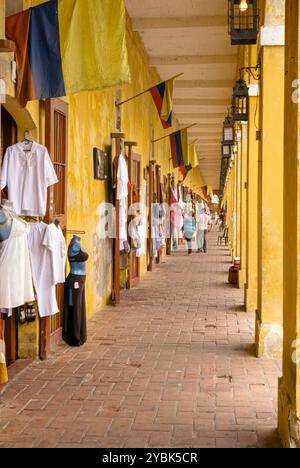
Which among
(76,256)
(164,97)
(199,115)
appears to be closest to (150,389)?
(76,256)

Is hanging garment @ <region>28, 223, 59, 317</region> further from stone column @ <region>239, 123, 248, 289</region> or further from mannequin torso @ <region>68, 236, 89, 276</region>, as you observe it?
stone column @ <region>239, 123, 248, 289</region>

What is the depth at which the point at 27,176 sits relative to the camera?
19.8ft

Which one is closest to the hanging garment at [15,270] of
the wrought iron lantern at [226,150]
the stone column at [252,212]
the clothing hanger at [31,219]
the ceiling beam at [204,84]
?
the clothing hanger at [31,219]

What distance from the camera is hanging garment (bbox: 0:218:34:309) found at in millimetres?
5023

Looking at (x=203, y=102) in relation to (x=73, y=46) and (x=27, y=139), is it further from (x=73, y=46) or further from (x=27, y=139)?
(x=73, y=46)

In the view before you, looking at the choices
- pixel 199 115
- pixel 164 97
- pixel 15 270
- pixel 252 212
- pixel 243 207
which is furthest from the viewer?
A: pixel 199 115

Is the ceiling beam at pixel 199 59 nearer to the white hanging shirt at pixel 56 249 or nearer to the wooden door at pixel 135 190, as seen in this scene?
the wooden door at pixel 135 190

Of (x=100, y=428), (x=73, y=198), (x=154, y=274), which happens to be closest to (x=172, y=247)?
(x=154, y=274)

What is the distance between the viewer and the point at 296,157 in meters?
3.79

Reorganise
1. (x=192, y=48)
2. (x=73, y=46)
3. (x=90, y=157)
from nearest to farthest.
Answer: (x=73, y=46), (x=90, y=157), (x=192, y=48)

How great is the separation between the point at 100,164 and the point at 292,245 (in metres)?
5.50

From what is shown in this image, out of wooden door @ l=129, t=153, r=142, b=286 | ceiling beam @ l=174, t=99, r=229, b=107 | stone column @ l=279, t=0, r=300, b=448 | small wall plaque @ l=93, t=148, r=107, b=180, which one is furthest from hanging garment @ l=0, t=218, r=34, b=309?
ceiling beam @ l=174, t=99, r=229, b=107

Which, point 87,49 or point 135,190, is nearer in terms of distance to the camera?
point 87,49

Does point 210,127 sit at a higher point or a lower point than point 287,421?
higher
